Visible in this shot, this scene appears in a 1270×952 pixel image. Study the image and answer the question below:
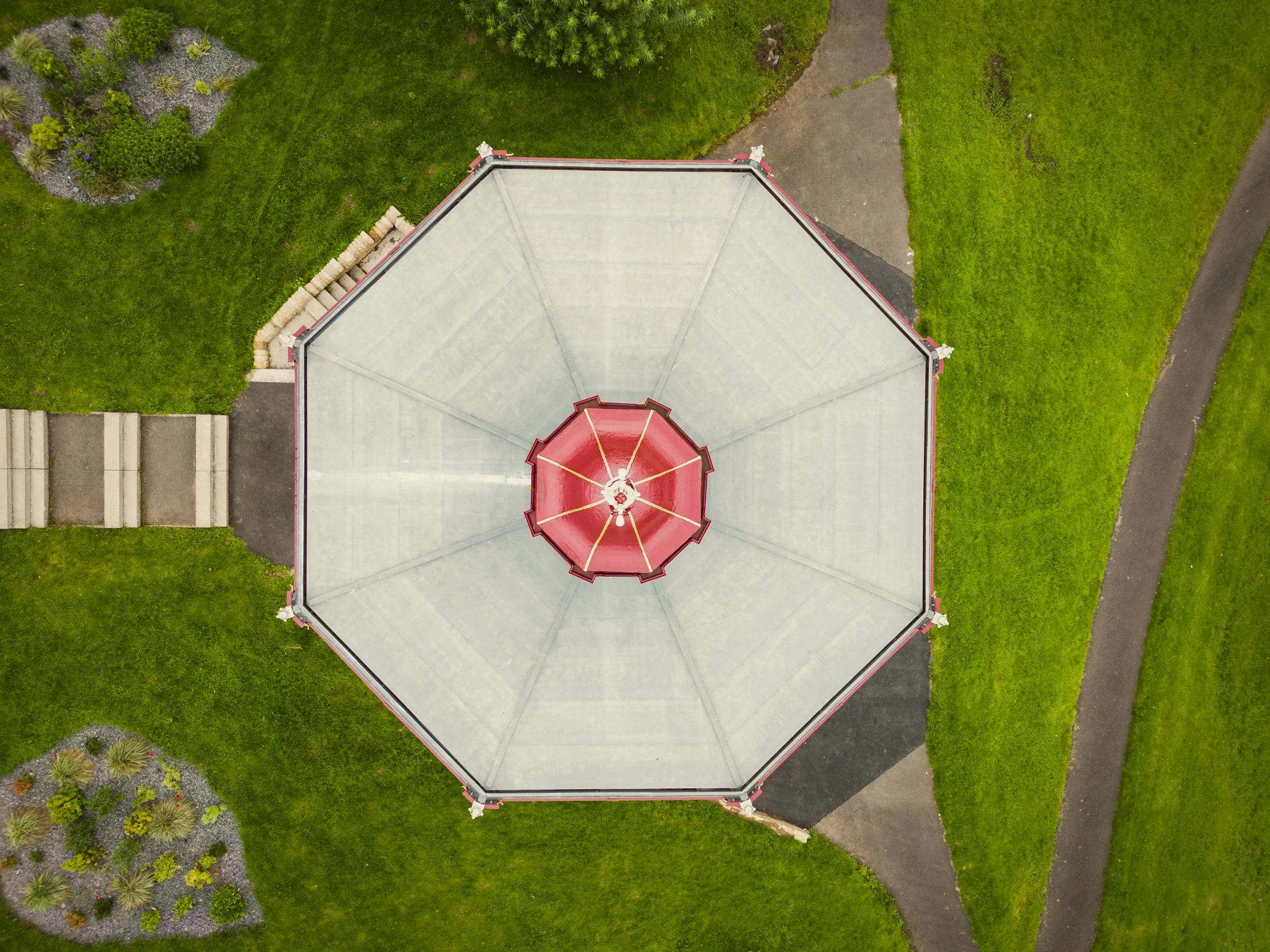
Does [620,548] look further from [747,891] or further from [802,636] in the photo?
[747,891]

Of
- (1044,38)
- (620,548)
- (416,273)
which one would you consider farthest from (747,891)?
(1044,38)

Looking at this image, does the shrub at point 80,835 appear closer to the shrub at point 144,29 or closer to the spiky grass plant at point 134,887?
the spiky grass plant at point 134,887

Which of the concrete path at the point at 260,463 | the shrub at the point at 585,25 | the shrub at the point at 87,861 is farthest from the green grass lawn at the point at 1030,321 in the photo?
the shrub at the point at 87,861

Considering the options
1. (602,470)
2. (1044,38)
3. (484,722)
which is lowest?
(484,722)

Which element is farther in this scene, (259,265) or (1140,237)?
(1140,237)

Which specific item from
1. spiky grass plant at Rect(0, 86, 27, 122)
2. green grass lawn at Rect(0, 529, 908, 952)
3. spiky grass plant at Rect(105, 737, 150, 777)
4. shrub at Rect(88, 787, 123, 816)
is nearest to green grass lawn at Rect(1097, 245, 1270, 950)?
green grass lawn at Rect(0, 529, 908, 952)

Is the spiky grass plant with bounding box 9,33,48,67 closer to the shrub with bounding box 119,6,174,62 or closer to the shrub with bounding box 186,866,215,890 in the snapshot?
the shrub with bounding box 119,6,174,62

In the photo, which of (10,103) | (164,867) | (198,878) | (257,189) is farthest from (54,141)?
(198,878)
